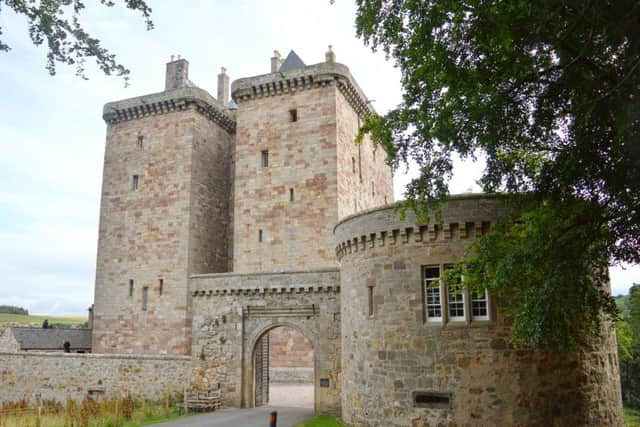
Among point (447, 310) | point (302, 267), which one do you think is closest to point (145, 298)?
point (302, 267)

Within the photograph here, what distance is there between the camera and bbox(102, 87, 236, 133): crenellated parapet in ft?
90.5

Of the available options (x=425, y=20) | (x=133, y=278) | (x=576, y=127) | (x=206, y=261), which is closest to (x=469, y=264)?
(x=576, y=127)

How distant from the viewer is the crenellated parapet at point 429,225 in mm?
13859

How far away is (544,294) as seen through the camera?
32.9 ft

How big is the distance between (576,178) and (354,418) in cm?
927

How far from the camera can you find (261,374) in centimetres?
2166

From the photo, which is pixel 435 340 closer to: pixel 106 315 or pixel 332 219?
pixel 332 219

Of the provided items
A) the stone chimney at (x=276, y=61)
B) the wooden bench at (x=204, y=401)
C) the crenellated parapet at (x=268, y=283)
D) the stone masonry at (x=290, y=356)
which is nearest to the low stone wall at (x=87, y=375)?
the wooden bench at (x=204, y=401)

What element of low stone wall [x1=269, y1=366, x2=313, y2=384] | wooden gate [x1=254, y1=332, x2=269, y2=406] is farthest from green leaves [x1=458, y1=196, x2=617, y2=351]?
low stone wall [x1=269, y1=366, x2=313, y2=384]

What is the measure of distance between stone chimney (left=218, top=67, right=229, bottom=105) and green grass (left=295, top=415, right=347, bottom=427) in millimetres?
22238

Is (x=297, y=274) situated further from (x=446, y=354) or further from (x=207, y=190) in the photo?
(x=207, y=190)

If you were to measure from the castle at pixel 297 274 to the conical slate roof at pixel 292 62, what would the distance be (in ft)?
0.42

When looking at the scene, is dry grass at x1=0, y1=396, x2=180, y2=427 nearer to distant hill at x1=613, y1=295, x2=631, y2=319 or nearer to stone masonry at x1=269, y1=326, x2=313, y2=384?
stone masonry at x1=269, y1=326, x2=313, y2=384

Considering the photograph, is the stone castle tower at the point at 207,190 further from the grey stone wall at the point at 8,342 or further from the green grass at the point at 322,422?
the green grass at the point at 322,422
